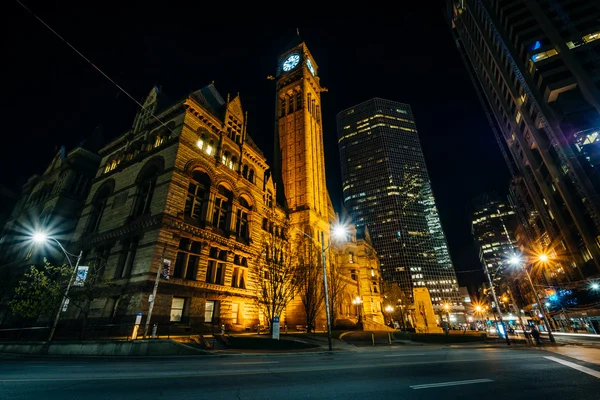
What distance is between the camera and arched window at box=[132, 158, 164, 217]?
2703 cm

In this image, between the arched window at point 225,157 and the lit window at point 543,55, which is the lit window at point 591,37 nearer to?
the lit window at point 543,55

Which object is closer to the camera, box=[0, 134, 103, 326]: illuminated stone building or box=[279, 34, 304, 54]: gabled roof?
box=[0, 134, 103, 326]: illuminated stone building

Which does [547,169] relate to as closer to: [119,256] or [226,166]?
[226,166]

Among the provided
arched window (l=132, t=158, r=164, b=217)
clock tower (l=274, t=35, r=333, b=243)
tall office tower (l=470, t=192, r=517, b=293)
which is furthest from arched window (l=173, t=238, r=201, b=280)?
tall office tower (l=470, t=192, r=517, b=293)

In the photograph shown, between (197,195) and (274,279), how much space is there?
38.5 ft

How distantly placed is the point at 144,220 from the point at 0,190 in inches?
1892

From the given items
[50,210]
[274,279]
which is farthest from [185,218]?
[50,210]

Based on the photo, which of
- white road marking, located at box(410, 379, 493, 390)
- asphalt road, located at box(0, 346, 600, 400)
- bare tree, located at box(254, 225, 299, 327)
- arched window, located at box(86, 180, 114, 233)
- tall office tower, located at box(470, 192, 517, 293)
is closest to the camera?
asphalt road, located at box(0, 346, 600, 400)

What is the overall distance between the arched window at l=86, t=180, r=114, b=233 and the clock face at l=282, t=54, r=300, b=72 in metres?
45.2

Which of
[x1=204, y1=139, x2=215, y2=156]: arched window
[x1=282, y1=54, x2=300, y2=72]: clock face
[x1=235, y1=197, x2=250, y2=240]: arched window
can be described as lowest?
[x1=235, y1=197, x2=250, y2=240]: arched window

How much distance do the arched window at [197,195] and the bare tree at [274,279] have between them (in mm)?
8963

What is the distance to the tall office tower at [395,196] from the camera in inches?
5541

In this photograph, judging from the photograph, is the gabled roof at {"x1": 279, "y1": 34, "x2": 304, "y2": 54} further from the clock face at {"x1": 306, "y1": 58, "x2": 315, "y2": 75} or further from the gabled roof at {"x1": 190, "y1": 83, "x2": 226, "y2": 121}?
the gabled roof at {"x1": 190, "y1": 83, "x2": 226, "y2": 121}

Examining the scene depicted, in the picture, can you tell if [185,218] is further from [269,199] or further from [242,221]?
[269,199]
